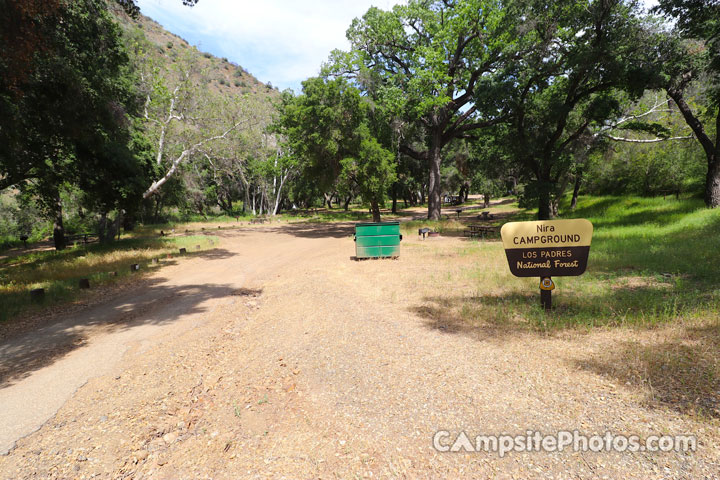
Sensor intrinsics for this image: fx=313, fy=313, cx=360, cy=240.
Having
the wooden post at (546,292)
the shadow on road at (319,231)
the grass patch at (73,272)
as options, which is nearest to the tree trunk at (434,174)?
the shadow on road at (319,231)

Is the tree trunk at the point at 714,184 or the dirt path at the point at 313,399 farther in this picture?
the tree trunk at the point at 714,184

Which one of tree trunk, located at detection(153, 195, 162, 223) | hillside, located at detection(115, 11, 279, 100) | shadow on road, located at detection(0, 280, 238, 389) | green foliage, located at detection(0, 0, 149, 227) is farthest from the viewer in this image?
hillside, located at detection(115, 11, 279, 100)

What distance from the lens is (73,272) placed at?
1175cm

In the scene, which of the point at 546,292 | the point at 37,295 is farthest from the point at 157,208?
the point at 546,292

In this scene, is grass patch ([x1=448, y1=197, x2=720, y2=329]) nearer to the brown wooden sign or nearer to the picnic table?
the brown wooden sign

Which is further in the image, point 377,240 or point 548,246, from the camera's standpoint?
point 377,240

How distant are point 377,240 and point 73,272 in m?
11.6

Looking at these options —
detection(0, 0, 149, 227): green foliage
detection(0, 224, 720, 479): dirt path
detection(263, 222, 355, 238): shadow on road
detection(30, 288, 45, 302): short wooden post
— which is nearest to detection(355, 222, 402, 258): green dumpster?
detection(0, 224, 720, 479): dirt path

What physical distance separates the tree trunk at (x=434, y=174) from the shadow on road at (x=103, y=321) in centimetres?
1880

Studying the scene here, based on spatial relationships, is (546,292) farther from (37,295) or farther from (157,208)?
(157,208)

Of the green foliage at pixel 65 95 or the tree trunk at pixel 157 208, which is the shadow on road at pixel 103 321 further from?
the tree trunk at pixel 157 208

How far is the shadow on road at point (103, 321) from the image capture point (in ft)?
17.4

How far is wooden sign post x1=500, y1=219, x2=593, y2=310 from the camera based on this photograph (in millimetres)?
5696

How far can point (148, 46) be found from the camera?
20.7 m
